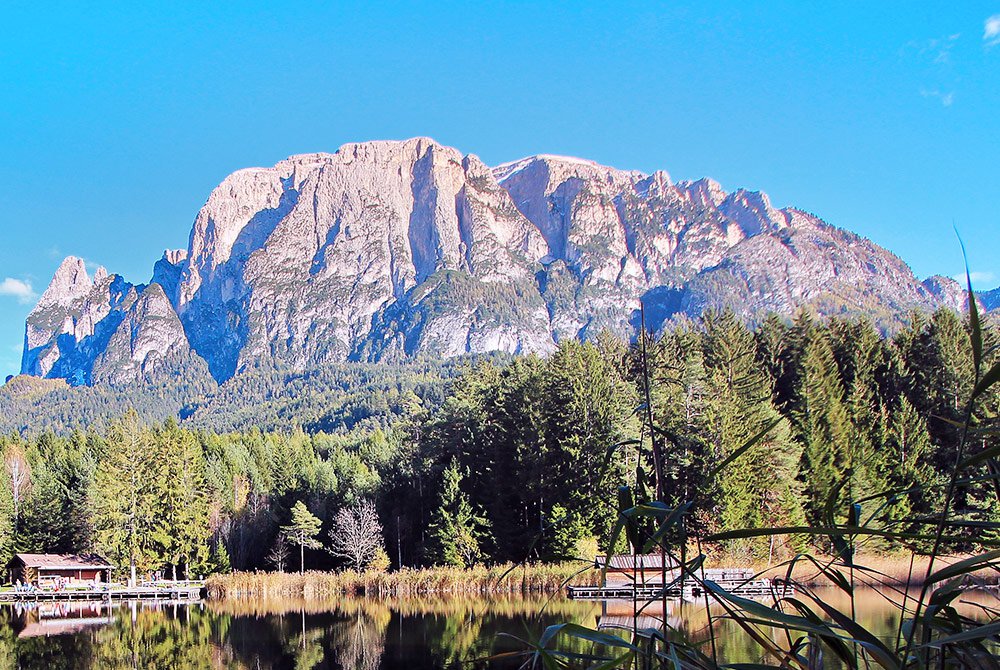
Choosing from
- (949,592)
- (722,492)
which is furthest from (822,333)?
(949,592)

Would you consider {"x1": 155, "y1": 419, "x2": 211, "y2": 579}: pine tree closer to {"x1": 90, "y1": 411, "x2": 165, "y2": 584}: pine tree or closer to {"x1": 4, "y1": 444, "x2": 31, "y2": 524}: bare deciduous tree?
{"x1": 90, "y1": 411, "x2": 165, "y2": 584}: pine tree

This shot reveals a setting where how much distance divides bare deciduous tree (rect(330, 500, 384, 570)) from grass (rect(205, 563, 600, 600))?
1.43 metres

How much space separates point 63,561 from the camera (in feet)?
178

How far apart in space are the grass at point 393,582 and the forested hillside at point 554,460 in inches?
78.1

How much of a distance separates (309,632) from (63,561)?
34.2 metres

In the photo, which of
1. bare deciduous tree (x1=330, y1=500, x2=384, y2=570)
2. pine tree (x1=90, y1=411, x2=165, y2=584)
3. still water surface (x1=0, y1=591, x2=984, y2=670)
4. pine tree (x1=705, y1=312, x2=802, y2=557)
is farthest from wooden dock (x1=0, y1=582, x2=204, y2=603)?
pine tree (x1=705, y1=312, x2=802, y2=557)

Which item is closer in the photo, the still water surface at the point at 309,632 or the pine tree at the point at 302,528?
the still water surface at the point at 309,632

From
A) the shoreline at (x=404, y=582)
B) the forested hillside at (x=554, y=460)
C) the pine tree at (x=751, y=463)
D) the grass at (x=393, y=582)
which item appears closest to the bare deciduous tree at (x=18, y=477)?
the forested hillside at (x=554, y=460)

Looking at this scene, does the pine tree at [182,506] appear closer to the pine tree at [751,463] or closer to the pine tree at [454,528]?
the pine tree at [454,528]

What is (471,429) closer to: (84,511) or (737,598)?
(84,511)

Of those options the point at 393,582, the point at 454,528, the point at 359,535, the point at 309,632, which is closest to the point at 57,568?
the point at 359,535

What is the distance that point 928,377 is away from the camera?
1906 inches

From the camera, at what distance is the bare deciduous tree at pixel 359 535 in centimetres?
4897

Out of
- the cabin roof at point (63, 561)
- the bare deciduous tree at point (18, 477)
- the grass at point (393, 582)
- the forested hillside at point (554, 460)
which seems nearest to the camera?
the grass at point (393, 582)
